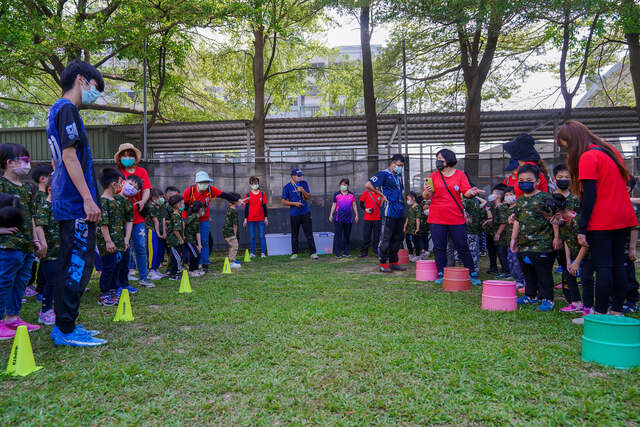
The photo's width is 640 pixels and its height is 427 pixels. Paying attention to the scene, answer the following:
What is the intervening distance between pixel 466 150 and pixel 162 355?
13834 mm

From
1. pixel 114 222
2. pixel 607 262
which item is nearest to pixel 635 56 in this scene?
pixel 607 262

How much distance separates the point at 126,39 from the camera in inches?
538

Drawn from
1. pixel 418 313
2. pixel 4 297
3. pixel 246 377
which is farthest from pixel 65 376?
pixel 418 313

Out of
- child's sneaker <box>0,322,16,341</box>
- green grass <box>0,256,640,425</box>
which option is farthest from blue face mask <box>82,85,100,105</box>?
child's sneaker <box>0,322,16,341</box>

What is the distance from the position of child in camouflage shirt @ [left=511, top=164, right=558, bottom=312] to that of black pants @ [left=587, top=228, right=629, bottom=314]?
1004mm

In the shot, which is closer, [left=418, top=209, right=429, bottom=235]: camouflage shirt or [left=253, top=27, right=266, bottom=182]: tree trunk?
[left=418, top=209, right=429, bottom=235]: camouflage shirt

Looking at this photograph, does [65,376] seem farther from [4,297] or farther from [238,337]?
[4,297]

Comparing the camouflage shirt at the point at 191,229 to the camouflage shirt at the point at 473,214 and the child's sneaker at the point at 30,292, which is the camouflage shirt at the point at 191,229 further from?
the camouflage shirt at the point at 473,214

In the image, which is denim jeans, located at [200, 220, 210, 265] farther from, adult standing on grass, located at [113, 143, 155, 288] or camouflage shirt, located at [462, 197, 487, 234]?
camouflage shirt, located at [462, 197, 487, 234]

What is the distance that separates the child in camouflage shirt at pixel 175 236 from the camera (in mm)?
7453

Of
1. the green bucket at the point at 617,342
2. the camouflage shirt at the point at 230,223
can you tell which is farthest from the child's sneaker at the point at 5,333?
the camouflage shirt at the point at 230,223

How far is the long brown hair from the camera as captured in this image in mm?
3785

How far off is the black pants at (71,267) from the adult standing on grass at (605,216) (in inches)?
165

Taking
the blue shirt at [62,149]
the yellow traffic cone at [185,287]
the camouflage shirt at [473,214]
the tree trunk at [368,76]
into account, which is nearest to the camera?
the blue shirt at [62,149]
